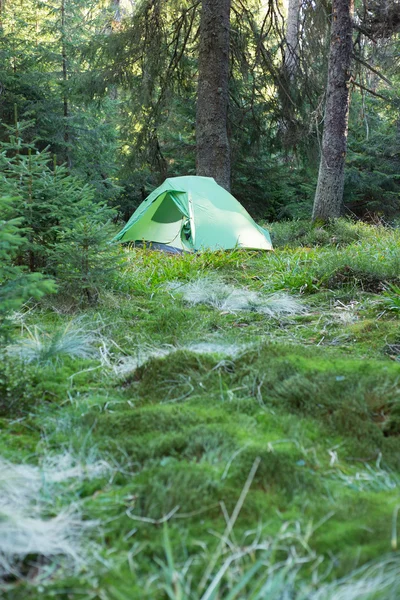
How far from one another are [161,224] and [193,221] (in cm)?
67

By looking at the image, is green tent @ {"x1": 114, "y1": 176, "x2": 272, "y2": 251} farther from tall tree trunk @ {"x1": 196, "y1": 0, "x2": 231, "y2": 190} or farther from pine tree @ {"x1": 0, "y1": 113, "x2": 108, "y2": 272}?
pine tree @ {"x1": 0, "y1": 113, "x2": 108, "y2": 272}

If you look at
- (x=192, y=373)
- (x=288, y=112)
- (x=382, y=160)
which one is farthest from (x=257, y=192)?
(x=192, y=373)

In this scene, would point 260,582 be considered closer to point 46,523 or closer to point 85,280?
point 46,523

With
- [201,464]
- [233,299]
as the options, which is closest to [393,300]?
[233,299]

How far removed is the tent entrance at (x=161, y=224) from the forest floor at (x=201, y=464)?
4.04m

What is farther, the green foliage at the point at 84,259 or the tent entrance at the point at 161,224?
the tent entrance at the point at 161,224

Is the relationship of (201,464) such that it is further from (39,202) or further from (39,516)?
(39,202)

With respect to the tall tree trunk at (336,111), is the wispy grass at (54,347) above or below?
below

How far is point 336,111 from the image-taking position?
322 inches

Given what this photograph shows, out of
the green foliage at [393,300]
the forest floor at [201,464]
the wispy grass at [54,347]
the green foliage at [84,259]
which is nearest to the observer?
the forest floor at [201,464]

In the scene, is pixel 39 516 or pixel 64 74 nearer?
pixel 39 516

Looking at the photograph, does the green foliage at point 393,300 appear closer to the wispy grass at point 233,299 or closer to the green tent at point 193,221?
the wispy grass at point 233,299

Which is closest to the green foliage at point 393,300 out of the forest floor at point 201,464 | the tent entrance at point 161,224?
the forest floor at point 201,464

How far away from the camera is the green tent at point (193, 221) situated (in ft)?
23.2
